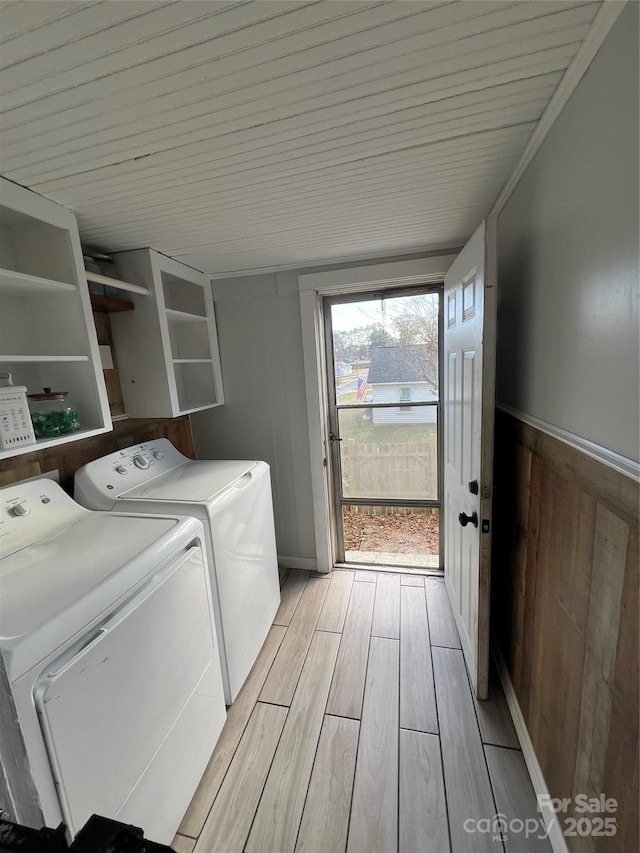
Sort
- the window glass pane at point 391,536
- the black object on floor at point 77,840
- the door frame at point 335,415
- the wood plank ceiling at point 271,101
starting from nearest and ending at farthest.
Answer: the black object on floor at point 77,840 → the wood plank ceiling at point 271,101 → the door frame at point 335,415 → the window glass pane at point 391,536

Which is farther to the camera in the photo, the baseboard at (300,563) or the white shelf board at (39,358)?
the baseboard at (300,563)

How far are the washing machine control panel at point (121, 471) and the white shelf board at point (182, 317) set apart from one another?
75 centimetres

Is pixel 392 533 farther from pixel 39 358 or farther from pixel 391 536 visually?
pixel 39 358

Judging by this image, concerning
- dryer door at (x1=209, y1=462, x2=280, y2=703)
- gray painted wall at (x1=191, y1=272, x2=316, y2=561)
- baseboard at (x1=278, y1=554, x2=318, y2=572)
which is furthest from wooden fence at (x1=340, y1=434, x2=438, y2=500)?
dryer door at (x1=209, y1=462, x2=280, y2=703)

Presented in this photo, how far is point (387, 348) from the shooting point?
7.33 feet

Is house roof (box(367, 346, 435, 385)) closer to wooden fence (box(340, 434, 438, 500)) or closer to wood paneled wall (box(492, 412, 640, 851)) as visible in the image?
wooden fence (box(340, 434, 438, 500))

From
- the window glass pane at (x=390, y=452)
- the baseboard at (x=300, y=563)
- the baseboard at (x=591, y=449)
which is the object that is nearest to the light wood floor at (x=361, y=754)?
the baseboard at (x=300, y=563)

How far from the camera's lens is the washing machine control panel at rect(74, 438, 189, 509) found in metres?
1.53

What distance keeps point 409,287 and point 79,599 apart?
7.23 feet

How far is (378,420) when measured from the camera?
2.34 m

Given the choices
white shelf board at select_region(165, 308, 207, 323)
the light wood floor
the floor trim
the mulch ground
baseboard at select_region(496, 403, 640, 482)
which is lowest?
the light wood floor

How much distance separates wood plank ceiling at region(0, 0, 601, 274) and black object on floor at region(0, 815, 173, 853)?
1209 millimetres

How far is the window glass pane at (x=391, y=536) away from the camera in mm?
2473

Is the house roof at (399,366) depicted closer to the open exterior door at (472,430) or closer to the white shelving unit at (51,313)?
the open exterior door at (472,430)
